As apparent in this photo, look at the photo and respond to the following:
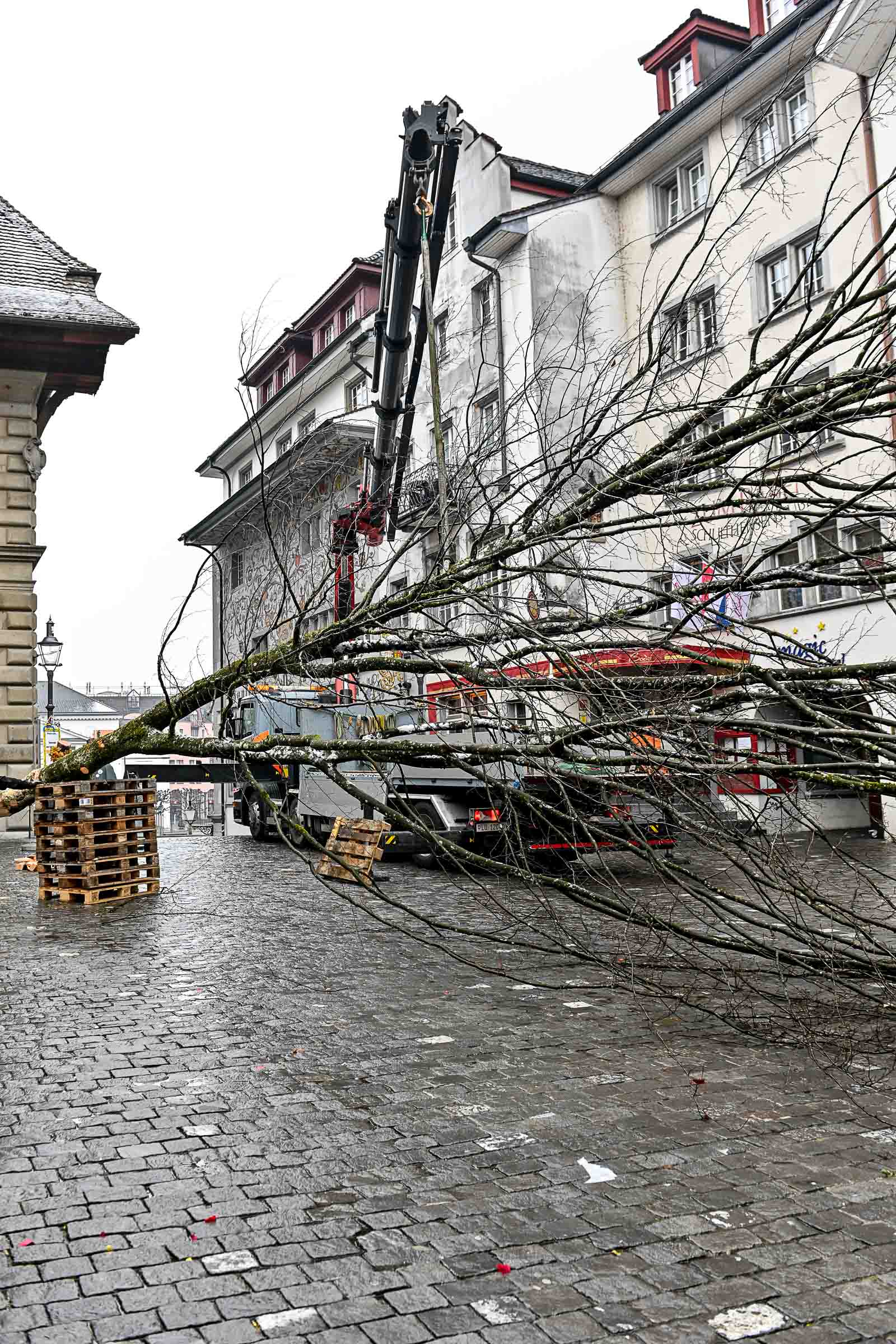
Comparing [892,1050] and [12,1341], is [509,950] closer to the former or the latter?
[892,1050]

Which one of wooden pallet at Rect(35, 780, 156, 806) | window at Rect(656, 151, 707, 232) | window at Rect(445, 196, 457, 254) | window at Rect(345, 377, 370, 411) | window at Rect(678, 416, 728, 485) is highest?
window at Rect(445, 196, 457, 254)

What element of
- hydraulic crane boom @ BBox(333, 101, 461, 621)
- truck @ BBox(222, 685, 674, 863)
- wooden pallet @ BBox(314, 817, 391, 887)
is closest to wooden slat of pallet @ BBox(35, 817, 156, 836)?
Answer: truck @ BBox(222, 685, 674, 863)

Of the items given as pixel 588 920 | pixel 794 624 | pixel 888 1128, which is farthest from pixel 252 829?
pixel 888 1128

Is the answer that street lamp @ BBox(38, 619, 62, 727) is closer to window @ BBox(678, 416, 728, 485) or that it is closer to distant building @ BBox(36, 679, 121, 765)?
window @ BBox(678, 416, 728, 485)

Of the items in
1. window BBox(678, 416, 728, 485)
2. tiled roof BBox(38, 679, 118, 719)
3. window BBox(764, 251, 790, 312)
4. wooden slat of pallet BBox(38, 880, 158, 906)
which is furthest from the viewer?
tiled roof BBox(38, 679, 118, 719)

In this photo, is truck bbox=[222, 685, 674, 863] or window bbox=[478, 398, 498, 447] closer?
truck bbox=[222, 685, 674, 863]

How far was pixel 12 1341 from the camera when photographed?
2.94 meters

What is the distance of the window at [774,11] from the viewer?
80.1 ft

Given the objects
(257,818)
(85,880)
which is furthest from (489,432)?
(257,818)

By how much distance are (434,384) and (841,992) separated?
5.68m

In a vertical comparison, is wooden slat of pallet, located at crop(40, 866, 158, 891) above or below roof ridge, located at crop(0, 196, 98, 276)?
below

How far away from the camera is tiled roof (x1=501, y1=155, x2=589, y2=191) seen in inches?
1182

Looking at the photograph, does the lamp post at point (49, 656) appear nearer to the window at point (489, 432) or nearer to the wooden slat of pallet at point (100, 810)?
the wooden slat of pallet at point (100, 810)

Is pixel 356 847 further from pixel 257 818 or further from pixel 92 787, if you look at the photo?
pixel 257 818
